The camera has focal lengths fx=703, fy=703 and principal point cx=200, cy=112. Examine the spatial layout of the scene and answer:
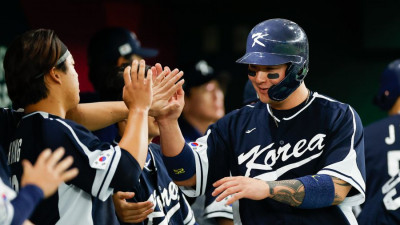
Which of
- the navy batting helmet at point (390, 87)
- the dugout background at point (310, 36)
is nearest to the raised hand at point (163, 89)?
the navy batting helmet at point (390, 87)

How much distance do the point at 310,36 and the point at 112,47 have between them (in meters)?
3.15

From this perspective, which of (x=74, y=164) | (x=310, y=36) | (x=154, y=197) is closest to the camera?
(x=74, y=164)

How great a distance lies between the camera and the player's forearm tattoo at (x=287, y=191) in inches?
107

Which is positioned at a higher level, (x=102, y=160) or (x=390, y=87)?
(x=102, y=160)

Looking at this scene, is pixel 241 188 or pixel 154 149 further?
pixel 154 149

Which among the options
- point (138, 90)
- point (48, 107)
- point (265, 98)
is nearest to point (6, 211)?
point (48, 107)

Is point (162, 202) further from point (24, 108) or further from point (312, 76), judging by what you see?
point (312, 76)

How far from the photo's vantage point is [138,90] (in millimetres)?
2648

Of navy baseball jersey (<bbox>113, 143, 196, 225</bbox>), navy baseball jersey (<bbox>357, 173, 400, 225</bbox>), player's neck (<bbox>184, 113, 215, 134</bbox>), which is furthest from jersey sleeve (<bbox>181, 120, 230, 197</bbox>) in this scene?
player's neck (<bbox>184, 113, 215, 134</bbox>)

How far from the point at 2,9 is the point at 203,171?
255 cm

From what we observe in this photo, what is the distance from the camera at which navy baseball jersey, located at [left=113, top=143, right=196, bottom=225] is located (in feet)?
10.2

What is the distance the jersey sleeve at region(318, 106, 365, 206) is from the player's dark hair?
1132 millimetres

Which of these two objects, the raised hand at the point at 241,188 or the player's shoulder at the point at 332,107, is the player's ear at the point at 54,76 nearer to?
the raised hand at the point at 241,188

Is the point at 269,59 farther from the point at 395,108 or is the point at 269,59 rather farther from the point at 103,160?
the point at 395,108
